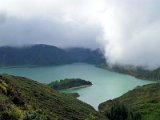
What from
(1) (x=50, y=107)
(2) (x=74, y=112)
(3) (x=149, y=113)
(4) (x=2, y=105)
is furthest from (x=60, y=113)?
(3) (x=149, y=113)

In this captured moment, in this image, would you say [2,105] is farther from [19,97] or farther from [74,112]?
[74,112]

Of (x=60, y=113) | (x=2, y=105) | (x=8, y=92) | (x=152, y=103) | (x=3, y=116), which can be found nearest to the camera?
(x=3, y=116)

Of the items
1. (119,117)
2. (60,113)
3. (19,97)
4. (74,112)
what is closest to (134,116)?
(119,117)

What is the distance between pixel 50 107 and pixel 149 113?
57.8 m

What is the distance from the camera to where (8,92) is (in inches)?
3066

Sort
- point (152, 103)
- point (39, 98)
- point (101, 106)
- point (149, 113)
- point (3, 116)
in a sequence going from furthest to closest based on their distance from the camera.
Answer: point (101, 106), point (152, 103), point (149, 113), point (39, 98), point (3, 116)

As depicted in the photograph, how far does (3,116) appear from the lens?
59.3m

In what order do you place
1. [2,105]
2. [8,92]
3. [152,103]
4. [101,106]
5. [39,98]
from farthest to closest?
[101,106], [152,103], [39,98], [8,92], [2,105]

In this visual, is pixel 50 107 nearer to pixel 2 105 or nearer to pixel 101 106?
pixel 2 105

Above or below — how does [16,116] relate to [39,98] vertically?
below

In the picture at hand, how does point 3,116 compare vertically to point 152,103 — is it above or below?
below

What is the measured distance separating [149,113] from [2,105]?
307ft

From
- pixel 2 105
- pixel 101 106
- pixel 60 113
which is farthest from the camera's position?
pixel 101 106

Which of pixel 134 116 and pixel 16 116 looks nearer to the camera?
pixel 16 116
